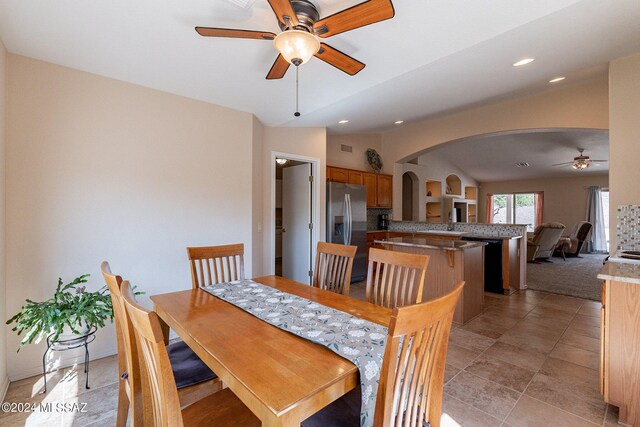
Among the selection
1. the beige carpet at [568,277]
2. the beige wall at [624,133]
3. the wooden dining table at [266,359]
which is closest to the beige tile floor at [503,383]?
the wooden dining table at [266,359]

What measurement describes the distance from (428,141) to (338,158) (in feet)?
5.63

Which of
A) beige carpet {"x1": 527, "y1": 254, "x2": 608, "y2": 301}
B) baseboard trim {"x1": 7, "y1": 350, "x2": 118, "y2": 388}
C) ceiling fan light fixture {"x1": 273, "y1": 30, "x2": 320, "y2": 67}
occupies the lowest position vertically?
beige carpet {"x1": 527, "y1": 254, "x2": 608, "y2": 301}

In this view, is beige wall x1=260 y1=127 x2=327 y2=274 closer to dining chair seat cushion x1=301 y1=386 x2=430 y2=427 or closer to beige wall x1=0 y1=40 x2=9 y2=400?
beige wall x1=0 y1=40 x2=9 y2=400

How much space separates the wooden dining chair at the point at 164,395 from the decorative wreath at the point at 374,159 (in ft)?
17.4

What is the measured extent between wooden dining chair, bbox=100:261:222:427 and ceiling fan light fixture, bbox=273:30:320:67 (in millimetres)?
1396

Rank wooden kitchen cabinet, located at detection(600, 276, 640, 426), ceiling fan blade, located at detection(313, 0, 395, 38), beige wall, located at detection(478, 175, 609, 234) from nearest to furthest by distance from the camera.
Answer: ceiling fan blade, located at detection(313, 0, 395, 38) < wooden kitchen cabinet, located at detection(600, 276, 640, 426) < beige wall, located at detection(478, 175, 609, 234)

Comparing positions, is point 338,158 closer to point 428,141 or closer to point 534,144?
point 428,141

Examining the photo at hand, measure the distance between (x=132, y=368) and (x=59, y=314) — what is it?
4.20 feet

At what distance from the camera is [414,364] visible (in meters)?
0.97

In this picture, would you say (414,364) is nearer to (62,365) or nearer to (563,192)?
(62,365)

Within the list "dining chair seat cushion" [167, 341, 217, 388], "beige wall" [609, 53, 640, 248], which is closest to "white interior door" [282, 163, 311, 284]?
"dining chair seat cushion" [167, 341, 217, 388]

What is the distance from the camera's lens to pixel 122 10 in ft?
5.58

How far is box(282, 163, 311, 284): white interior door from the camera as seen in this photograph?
456cm

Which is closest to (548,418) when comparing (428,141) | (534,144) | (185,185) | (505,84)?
(505,84)
